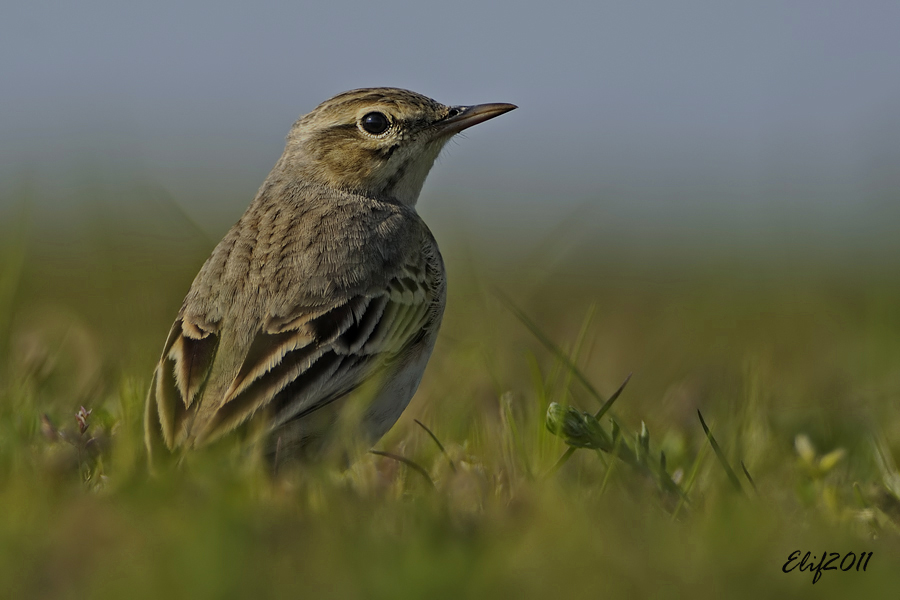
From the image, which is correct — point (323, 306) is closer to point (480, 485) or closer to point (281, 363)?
point (281, 363)

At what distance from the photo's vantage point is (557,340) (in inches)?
342

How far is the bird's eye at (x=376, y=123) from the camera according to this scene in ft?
20.9

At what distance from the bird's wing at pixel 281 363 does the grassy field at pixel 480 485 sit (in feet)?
0.61

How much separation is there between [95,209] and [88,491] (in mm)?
5642

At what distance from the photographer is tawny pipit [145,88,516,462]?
14.8ft

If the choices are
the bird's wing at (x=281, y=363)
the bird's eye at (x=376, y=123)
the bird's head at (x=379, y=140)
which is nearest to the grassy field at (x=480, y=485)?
the bird's wing at (x=281, y=363)

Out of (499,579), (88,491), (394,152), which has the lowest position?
(88,491)

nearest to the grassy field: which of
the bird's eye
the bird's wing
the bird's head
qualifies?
the bird's wing

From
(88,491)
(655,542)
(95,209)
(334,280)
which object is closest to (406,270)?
(334,280)

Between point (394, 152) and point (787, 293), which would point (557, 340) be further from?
point (787, 293)

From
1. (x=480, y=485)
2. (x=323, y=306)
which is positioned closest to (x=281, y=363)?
(x=323, y=306)

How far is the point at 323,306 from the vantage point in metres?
4.88

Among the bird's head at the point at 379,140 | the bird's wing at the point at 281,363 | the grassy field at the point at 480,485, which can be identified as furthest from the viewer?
the bird's head at the point at 379,140

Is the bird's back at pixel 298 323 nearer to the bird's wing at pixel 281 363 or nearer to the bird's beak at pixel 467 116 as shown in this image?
the bird's wing at pixel 281 363
